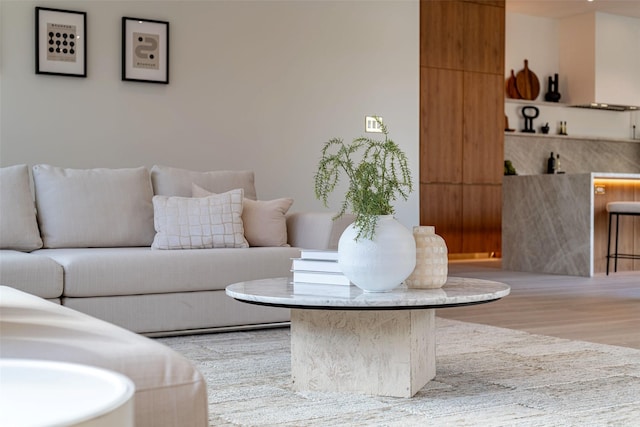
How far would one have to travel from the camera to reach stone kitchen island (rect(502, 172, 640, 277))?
7.18 meters

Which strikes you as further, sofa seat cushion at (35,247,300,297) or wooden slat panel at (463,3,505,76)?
wooden slat panel at (463,3,505,76)

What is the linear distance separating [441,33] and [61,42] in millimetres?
4392

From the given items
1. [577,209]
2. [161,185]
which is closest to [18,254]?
[161,185]

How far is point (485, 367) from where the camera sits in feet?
10.2

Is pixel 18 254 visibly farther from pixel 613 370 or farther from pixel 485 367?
pixel 613 370

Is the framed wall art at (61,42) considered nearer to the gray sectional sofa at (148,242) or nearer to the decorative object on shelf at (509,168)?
the gray sectional sofa at (148,242)

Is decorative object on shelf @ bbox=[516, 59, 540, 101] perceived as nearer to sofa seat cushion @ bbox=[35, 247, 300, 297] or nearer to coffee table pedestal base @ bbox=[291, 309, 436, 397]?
sofa seat cushion @ bbox=[35, 247, 300, 297]

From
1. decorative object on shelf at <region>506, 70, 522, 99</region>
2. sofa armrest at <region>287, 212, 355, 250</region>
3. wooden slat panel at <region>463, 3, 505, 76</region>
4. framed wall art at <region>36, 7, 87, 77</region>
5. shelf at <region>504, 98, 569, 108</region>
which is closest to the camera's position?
sofa armrest at <region>287, 212, 355, 250</region>

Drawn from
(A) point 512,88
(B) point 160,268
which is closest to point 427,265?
(B) point 160,268

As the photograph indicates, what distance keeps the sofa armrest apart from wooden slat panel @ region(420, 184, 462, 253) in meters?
3.73

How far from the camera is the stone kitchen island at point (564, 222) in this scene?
718cm

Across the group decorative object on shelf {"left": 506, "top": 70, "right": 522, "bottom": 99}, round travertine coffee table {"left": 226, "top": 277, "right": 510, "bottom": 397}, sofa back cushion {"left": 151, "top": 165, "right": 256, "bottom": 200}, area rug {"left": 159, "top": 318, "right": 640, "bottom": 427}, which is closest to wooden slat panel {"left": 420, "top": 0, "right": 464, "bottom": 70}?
decorative object on shelf {"left": 506, "top": 70, "right": 522, "bottom": 99}

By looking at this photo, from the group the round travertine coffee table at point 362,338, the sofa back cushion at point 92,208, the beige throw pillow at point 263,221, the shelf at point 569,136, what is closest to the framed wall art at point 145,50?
the sofa back cushion at point 92,208

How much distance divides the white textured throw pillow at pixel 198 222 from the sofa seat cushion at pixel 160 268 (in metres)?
0.12
